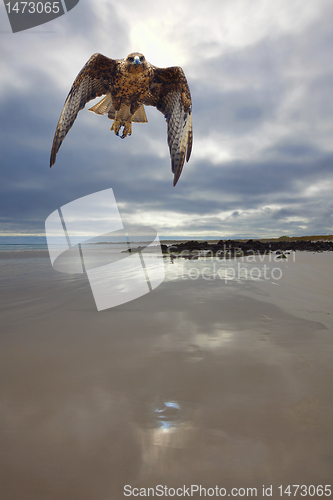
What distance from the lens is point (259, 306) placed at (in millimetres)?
3979

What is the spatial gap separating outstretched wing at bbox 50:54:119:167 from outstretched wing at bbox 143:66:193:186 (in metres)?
1.12

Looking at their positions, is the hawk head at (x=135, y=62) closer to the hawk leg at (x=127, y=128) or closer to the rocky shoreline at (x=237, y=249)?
the hawk leg at (x=127, y=128)

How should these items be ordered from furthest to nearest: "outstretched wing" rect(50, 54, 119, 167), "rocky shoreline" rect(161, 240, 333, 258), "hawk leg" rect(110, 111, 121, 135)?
"rocky shoreline" rect(161, 240, 333, 258)
"hawk leg" rect(110, 111, 121, 135)
"outstretched wing" rect(50, 54, 119, 167)

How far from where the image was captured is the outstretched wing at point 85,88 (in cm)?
468

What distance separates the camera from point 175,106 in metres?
6.49

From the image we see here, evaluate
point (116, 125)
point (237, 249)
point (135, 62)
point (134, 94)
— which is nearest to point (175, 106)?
point (134, 94)

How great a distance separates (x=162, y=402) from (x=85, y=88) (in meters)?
6.53

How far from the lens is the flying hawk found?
5461 mm

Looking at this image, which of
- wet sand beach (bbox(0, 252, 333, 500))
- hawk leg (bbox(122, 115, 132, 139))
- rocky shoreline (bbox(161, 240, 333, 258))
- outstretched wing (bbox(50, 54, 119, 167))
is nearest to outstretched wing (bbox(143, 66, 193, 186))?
hawk leg (bbox(122, 115, 132, 139))

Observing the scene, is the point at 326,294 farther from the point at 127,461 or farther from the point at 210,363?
the point at 127,461

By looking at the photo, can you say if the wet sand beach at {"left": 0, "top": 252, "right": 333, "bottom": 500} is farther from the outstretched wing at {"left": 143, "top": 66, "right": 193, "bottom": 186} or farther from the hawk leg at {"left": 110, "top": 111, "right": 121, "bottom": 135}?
the hawk leg at {"left": 110, "top": 111, "right": 121, "bottom": 135}

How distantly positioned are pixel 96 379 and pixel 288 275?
6.14 metres

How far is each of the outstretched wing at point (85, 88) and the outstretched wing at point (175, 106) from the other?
112 cm

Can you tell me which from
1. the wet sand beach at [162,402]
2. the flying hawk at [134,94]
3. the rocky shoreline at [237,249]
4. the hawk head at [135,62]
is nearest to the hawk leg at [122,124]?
the flying hawk at [134,94]
